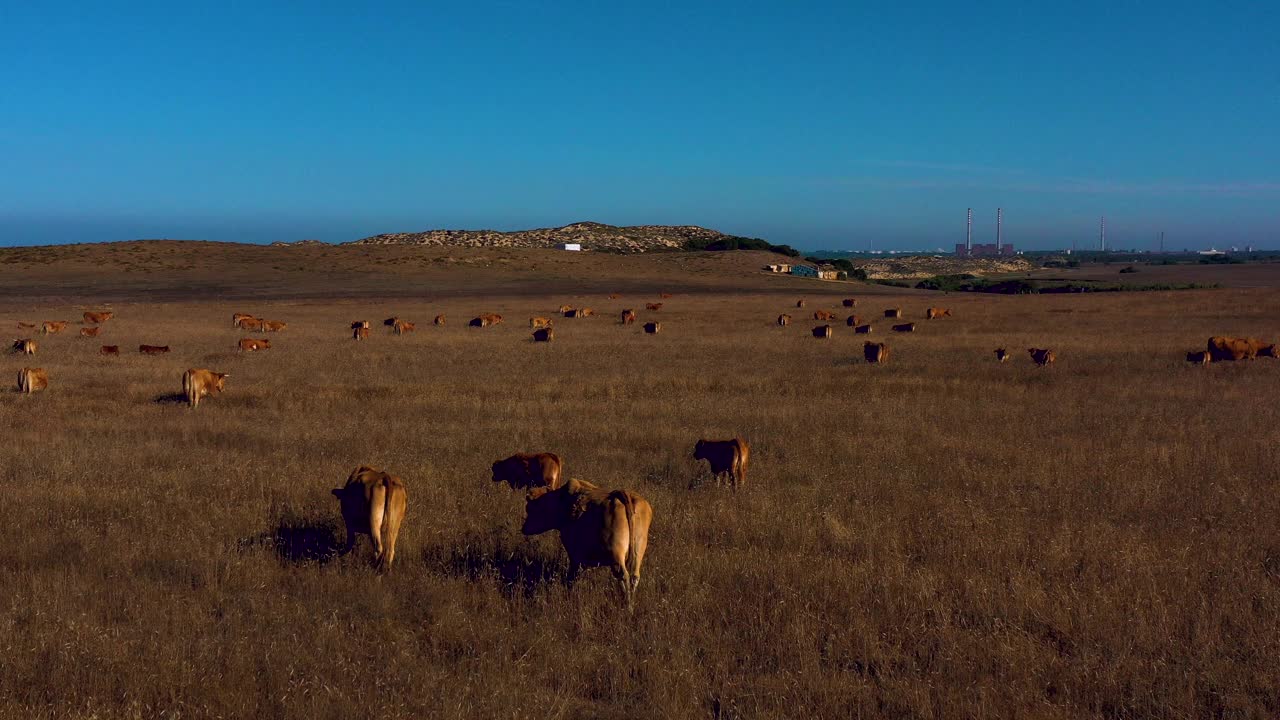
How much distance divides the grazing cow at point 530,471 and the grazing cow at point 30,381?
12173 mm

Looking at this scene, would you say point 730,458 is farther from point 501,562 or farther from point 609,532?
point 609,532

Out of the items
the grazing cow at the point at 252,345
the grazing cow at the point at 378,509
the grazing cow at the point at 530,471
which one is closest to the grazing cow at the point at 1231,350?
the grazing cow at the point at 530,471

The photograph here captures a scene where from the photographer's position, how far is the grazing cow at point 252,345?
2594 cm

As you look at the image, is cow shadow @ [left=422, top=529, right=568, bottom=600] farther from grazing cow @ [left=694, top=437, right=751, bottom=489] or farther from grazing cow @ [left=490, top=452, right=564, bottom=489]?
grazing cow @ [left=694, top=437, right=751, bottom=489]

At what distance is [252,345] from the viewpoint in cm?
2628

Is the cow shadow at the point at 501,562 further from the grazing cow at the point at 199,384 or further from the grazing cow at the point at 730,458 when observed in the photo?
the grazing cow at the point at 199,384

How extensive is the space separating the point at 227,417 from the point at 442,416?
3.32 metres

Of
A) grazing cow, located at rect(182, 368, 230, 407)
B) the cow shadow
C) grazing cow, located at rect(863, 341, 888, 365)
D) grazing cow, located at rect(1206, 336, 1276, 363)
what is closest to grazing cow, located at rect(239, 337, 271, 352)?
grazing cow, located at rect(182, 368, 230, 407)

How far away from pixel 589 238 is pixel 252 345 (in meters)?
138

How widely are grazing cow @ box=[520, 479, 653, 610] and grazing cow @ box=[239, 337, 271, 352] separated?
862 inches

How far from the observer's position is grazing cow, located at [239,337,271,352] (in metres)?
25.9

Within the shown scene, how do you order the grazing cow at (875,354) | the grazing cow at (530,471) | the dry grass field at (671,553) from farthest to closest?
the grazing cow at (875,354), the grazing cow at (530,471), the dry grass field at (671,553)

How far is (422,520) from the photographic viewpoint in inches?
332

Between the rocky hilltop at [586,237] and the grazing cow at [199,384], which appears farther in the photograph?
the rocky hilltop at [586,237]
